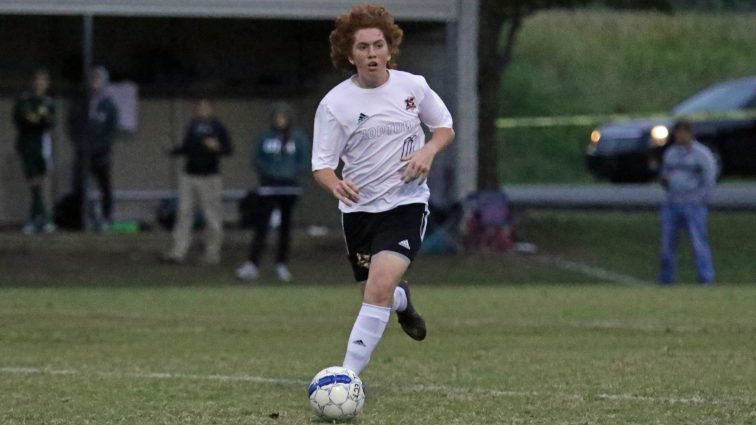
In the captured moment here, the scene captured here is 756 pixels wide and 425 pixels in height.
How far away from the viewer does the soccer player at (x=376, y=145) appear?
8.40 meters

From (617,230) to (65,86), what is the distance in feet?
28.9

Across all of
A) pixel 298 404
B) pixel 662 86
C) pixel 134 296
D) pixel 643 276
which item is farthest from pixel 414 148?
pixel 662 86

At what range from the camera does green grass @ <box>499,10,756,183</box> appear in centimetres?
4278

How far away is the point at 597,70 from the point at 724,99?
19.0 metres

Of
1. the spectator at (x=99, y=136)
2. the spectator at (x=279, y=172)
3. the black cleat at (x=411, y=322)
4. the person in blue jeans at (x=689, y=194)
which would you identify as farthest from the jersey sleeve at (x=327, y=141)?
the spectator at (x=99, y=136)

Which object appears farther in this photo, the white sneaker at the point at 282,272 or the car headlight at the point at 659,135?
the car headlight at the point at 659,135

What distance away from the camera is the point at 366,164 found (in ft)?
27.9

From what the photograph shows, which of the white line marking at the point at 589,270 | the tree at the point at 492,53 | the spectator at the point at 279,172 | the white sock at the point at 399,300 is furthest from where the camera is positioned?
the tree at the point at 492,53

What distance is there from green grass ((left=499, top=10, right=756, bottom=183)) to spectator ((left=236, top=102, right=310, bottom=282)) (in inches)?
819

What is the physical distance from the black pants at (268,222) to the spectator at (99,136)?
3361mm

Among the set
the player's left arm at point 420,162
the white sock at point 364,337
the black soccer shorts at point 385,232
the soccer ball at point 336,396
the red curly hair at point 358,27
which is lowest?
the soccer ball at point 336,396

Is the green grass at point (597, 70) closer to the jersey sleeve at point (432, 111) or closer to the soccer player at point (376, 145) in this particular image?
the jersey sleeve at point (432, 111)

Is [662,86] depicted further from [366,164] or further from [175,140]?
[366,164]

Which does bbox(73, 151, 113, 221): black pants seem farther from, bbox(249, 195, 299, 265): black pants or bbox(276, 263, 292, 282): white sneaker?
bbox(276, 263, 292, 282): white sneaker
